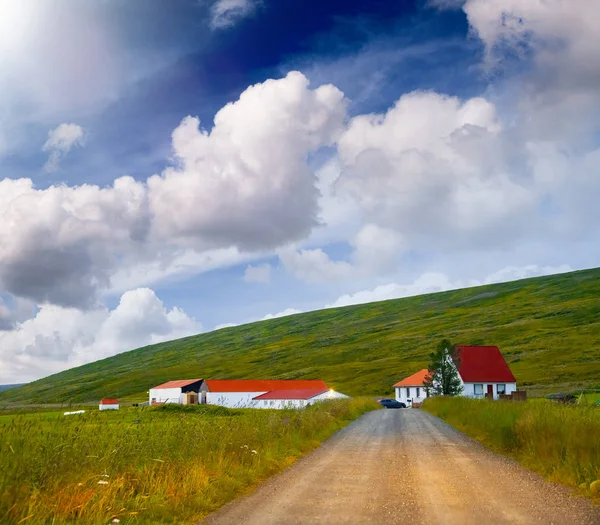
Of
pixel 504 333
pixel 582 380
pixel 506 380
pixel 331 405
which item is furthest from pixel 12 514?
pixel 504 333

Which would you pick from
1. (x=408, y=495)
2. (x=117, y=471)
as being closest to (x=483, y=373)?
(x=408, y=495)

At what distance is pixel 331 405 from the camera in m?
41.8

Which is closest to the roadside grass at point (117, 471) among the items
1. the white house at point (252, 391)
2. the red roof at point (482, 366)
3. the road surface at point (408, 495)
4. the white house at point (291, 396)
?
the road surface at point (408, 495)

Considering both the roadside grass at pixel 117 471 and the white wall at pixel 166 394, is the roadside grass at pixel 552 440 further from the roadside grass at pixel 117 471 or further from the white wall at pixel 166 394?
the white wall at pixel 166 394

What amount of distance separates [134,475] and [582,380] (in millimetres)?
97219

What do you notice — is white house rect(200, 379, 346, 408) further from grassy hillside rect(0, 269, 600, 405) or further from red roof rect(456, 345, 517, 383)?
red roof rect(456, 345, 517, 383)

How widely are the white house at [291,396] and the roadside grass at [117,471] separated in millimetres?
92898

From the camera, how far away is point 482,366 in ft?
307

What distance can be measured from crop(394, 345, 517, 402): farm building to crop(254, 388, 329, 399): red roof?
29.1 meters

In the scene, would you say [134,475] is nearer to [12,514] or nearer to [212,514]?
[212,514]

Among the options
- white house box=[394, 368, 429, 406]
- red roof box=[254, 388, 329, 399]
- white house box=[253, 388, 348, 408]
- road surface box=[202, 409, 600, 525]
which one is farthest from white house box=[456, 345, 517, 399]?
road surface box=[202, 409, 600, 525]

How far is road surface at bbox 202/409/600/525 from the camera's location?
10328mm

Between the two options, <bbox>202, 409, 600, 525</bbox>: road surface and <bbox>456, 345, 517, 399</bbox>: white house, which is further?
<bbox>456, 345, 517, 399</bbox>: white house

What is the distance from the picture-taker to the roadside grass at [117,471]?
8844 millimetres
